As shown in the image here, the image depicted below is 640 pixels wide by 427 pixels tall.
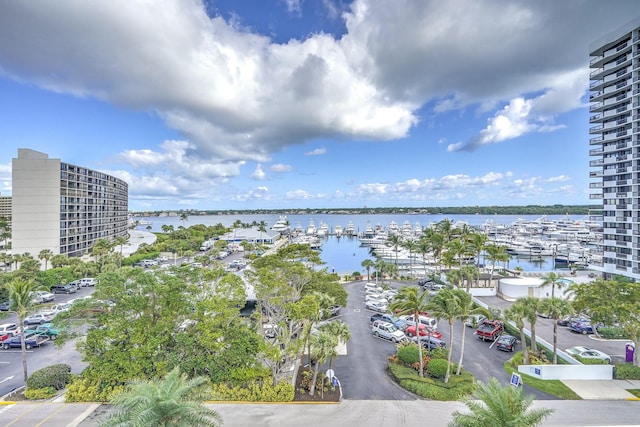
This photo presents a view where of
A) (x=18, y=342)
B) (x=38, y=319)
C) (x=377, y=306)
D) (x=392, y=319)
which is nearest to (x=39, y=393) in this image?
(x=18, y=342)

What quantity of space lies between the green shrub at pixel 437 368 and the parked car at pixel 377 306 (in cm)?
1413

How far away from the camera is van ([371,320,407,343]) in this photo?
26.3 metres

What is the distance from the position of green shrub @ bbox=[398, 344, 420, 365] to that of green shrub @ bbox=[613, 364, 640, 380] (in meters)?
12.5

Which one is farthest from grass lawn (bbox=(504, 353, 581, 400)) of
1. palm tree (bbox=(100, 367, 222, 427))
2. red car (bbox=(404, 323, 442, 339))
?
palm tree (bbox=(100, 367, 222, 427))

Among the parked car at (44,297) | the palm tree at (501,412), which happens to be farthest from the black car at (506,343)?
the parked car at (44,297)

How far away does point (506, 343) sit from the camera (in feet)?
80.3

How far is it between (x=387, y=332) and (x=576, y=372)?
12.7m

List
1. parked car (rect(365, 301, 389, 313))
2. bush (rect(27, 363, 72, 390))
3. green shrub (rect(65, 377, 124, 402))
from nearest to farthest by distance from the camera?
green shrub (rect(65, 377, 124, 402))
bush (rect(27, 363, 72, 390))
parked car (rect(365, 301, 389, 313))

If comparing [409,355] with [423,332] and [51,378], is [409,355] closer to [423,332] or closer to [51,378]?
→ [423,332]

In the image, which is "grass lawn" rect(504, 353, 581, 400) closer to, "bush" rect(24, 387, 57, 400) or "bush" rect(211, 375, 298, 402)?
"bush" rect(211, 375, 298, 402)

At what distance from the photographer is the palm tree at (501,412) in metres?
9.74

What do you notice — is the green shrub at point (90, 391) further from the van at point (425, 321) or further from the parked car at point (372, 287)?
the parked car at point (372, 287)

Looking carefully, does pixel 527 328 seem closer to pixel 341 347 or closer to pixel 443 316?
pixel 443 316

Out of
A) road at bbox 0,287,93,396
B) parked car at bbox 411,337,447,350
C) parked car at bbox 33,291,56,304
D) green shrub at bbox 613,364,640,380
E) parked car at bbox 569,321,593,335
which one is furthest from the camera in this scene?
parked car at bbox 33,291,56,304
